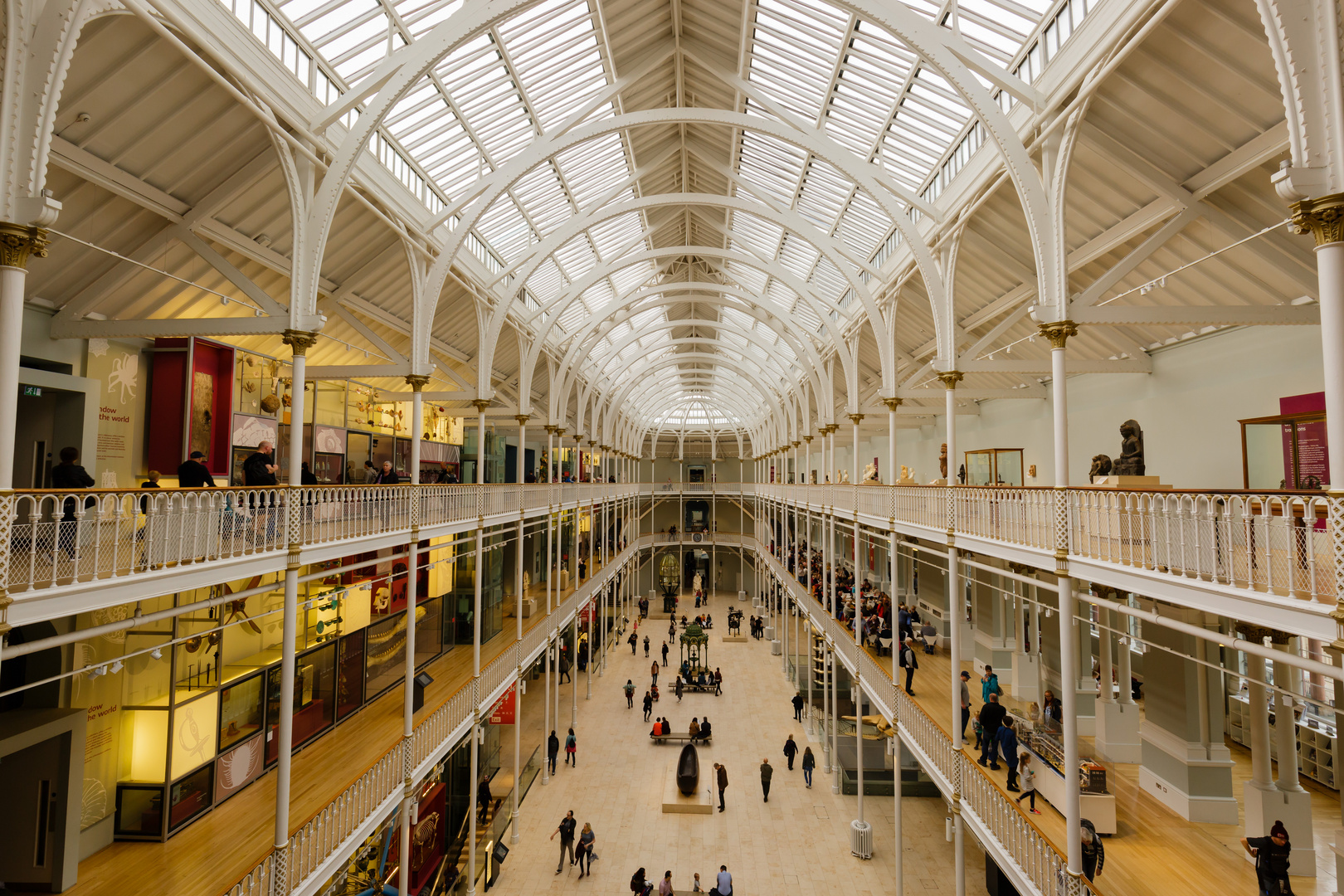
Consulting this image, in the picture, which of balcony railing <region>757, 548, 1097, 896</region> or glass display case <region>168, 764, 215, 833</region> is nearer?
balcony railing <region>757, 548, 1097, 896</region>

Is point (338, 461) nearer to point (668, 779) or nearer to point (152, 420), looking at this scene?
point (152, 420)

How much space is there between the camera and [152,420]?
1270 cm

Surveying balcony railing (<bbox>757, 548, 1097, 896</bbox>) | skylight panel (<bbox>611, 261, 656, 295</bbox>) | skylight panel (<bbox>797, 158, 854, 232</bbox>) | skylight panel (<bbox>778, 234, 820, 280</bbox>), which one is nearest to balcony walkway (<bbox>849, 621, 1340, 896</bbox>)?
balcony railing (<bbox>757, 548, 1097, 896</bbox>)

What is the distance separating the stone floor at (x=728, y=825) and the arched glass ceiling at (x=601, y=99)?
15.7m

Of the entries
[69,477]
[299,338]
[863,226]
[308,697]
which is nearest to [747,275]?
[863,226]

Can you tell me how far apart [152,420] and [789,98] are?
1701 cm

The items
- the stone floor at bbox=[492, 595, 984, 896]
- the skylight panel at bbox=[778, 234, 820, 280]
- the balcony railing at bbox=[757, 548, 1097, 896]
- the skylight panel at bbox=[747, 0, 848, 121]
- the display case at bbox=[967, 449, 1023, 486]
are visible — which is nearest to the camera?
the balcony railing at bbox=[757, 548, 1097, 896]

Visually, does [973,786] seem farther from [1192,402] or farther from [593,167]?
[593,167]

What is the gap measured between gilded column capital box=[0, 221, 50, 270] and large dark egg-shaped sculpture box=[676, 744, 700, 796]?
1959cm

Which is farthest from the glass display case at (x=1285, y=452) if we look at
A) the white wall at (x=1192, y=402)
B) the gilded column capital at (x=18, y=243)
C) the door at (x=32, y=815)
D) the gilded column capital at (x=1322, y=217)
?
the door at (x=32, y=815)

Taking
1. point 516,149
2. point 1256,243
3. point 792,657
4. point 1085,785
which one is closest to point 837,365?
point 792,657

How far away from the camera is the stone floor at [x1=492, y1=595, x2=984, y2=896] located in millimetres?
15953

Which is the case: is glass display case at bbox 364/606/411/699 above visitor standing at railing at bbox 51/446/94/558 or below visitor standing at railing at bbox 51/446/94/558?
below

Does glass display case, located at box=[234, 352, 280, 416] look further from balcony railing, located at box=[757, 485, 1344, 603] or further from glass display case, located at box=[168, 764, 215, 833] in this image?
balcony railing, located at box=[757, 485, 1344, 603]
